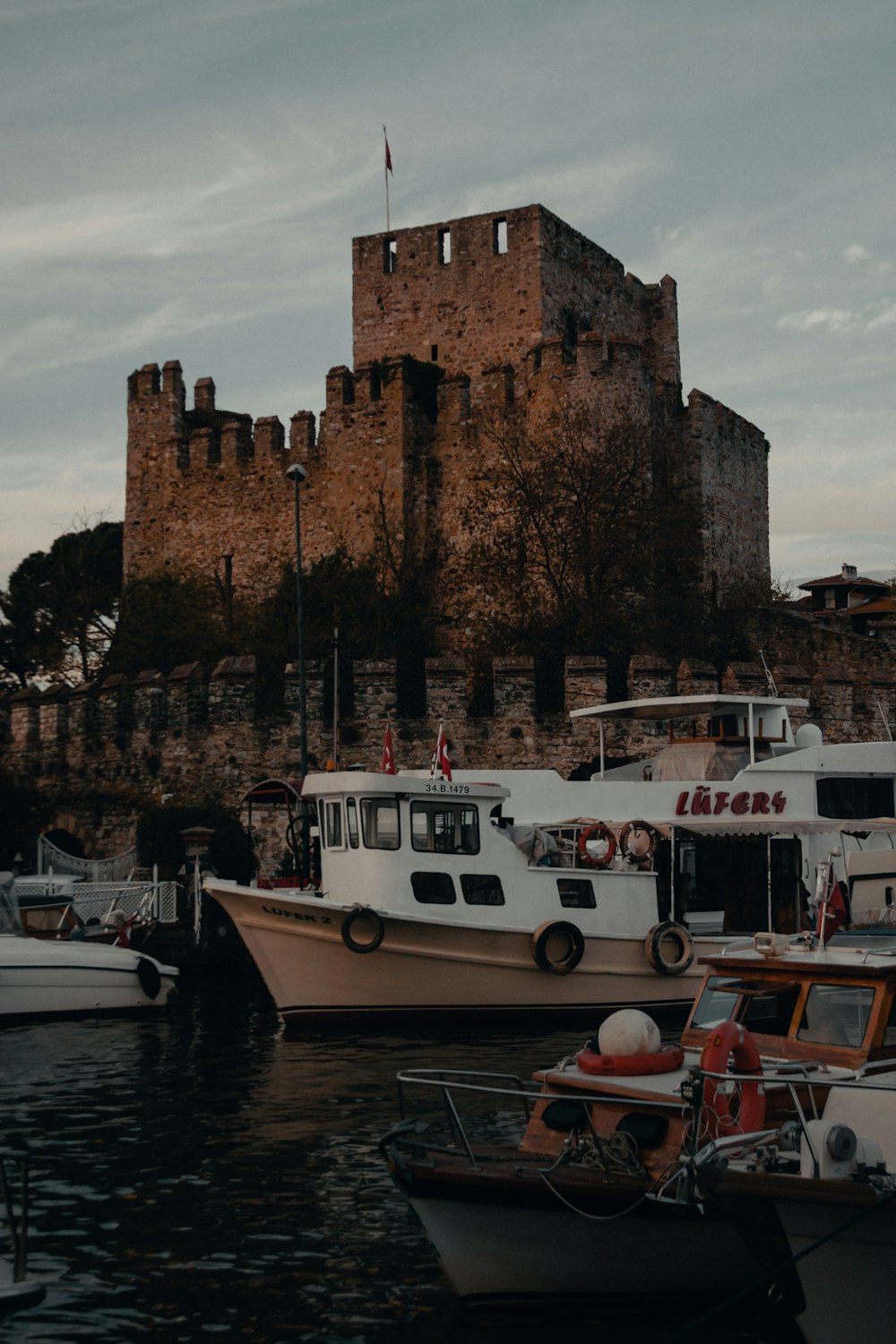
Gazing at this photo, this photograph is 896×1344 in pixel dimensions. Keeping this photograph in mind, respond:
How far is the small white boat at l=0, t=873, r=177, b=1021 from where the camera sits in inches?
743

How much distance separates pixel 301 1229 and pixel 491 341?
102 ft

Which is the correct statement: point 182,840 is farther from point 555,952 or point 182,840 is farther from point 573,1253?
point 573,1253

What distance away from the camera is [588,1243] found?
8133mm

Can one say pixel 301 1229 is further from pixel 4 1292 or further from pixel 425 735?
pixel 425 735

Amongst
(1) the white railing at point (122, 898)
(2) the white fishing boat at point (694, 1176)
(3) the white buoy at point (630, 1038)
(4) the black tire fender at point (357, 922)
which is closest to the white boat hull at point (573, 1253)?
(2) the white fishing boat at point (694, 1176)

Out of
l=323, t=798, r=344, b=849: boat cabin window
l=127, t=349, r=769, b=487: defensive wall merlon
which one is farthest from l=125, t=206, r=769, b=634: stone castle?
l=323, t=798, r=344, b=849: boat cabin window

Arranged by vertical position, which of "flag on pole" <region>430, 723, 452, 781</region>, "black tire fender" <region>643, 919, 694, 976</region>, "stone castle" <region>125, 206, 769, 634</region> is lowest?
"black tire fender" <region>643, 919, 694, 976</region>

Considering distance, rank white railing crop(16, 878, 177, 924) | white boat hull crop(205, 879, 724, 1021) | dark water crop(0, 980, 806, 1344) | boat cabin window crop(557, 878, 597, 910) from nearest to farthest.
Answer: dark water crop(0, 980, 806, 1344) < white boat hull crop(205, 879, 724, 1021) < boat cabin window crop(557, 878, 597, 910) < white railing crop(16, 878, 177, 924)

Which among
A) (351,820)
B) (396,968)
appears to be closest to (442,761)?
(351,820)

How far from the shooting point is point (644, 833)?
1895cm

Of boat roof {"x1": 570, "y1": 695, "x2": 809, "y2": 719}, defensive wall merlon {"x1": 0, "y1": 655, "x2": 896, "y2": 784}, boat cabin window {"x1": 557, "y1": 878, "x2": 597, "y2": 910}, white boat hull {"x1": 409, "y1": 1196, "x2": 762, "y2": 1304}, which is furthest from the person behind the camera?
defensive wall merlon {"x1": 0, "y1": 655, "x2": 896, "y2": 784}

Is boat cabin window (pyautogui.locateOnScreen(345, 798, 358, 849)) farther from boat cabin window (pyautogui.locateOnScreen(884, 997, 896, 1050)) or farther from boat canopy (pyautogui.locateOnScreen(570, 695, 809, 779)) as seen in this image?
boat cabin window (pyautogui.locateOnScreen(884, 997, 896, 1050))

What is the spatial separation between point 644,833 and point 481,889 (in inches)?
85.3

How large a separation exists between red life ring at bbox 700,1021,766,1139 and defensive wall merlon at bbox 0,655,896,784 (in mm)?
16844
